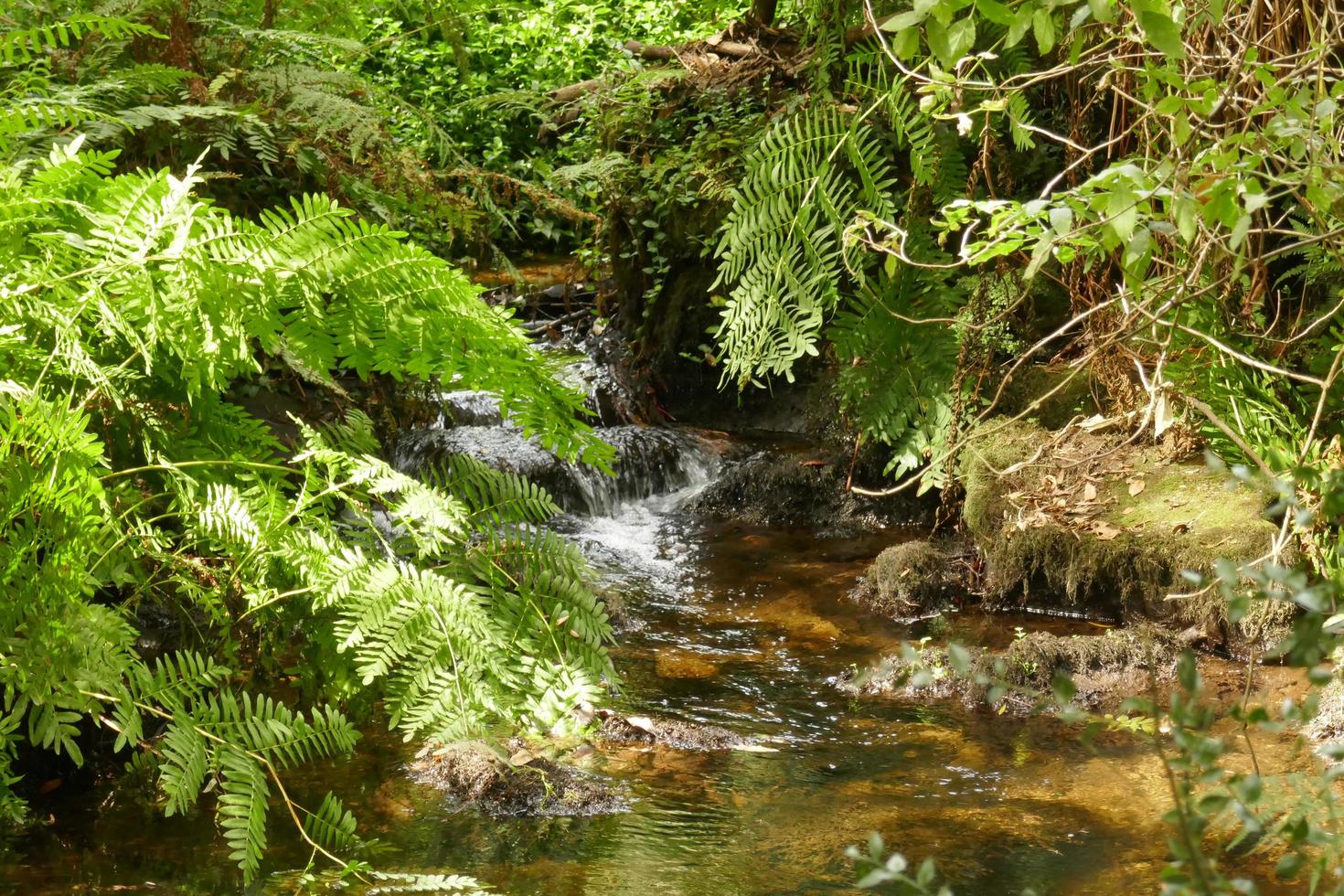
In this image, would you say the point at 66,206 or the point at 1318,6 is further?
the point at 1318,6

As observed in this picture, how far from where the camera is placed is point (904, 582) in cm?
482

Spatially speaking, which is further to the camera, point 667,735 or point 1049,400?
point 1049,400

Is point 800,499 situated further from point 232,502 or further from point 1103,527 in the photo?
point 232,502

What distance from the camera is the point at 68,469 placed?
176 cm

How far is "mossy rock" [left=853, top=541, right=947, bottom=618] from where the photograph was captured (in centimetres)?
477

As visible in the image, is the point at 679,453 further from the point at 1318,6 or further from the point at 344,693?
the point at 344,693

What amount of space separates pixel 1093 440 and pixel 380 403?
3.14 m

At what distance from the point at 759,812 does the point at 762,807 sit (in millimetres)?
31

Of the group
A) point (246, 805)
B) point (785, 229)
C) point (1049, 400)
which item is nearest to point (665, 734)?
point (785, 229)

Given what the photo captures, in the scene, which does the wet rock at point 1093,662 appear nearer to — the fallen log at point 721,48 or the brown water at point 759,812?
the brown water at point 759,812

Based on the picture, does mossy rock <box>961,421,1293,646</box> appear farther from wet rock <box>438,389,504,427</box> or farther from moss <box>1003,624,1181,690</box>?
wet rock <box>438,389,504,427</box>

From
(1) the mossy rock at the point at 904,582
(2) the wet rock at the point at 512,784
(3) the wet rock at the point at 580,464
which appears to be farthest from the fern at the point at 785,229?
(3) the wet rock at the point at 580,464

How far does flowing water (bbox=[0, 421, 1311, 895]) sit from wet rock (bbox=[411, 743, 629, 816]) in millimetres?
50

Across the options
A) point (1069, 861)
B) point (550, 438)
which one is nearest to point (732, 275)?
point (550, 438)
